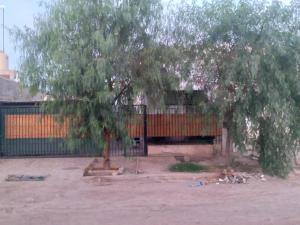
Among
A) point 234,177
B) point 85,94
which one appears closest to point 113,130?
point 85,94

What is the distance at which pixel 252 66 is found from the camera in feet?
48.3

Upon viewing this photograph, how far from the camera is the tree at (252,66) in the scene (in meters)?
15.3

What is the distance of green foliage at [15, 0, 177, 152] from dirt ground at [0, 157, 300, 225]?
79.8 inches

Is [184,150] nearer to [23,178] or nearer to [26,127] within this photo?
[26,127]

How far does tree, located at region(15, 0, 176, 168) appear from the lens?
48.3 ft

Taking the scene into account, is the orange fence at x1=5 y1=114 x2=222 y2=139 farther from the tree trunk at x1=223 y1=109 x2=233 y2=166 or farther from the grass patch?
the tree trunk at x1=223 y1=109 x2=233 y2=166

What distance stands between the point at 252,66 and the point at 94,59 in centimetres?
486

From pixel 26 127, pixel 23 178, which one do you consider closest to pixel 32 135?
pixel 26 127

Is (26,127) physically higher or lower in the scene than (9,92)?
lower

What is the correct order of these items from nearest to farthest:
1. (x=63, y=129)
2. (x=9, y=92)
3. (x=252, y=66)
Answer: (x=252, y=66) → (x=63, y=129) → (x=9, y=92)

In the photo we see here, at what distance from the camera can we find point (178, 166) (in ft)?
57.9

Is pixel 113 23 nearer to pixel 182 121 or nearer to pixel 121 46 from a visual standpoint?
pixel 121 46

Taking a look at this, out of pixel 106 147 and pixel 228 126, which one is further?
pixel 228 126

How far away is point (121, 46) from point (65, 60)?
79.3 inches
